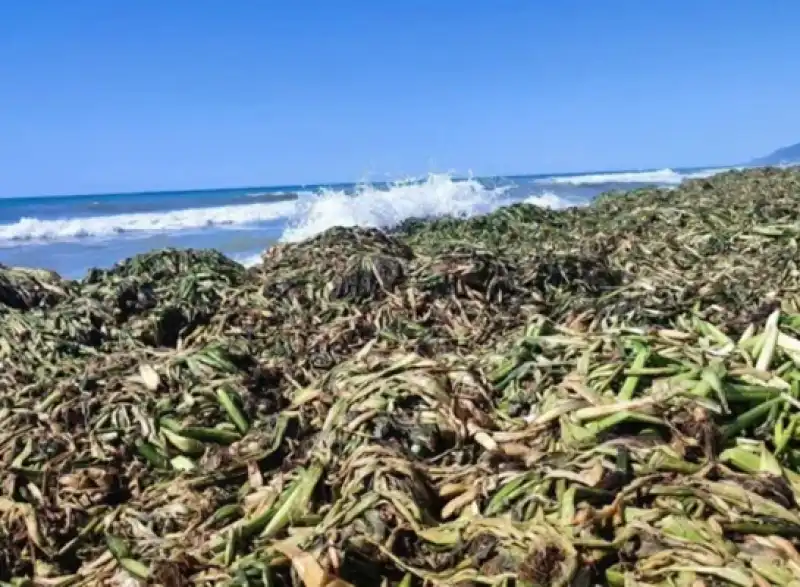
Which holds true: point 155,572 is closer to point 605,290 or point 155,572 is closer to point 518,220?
point 605,290

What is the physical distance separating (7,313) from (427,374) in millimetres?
3093

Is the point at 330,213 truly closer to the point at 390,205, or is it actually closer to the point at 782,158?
the point at 390,205

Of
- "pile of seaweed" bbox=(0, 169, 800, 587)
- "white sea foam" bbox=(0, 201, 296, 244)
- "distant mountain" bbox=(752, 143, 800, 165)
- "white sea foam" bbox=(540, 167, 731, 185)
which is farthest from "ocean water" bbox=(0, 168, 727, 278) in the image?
"distant mountain" bbox=(752, 143, 800, 165)

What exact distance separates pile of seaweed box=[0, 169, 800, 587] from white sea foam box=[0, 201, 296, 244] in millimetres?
19001

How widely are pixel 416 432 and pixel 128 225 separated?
23.9 m

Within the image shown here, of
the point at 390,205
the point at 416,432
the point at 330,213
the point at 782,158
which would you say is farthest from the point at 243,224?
the point at 782,158

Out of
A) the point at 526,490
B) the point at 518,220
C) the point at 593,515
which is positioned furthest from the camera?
the point at 518,220

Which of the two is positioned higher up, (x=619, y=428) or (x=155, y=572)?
(x=619, y=428)

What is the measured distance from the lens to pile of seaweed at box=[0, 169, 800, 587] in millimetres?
1929

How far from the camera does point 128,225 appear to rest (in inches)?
985

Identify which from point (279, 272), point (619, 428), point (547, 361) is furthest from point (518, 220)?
point (619, 428)

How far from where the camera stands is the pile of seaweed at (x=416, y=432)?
75.9 inches

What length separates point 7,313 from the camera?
16.2 feet

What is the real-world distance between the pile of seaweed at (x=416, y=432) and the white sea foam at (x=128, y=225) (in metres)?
19.0
